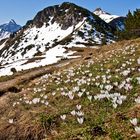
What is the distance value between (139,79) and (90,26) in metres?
173

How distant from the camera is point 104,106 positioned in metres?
13.9

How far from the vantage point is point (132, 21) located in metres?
120

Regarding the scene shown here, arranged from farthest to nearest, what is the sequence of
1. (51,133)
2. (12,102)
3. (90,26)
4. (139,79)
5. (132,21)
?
(90,26), (132,21), (12,102), (139,79), (51,133)

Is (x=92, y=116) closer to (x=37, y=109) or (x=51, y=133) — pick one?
(x=51, y=133)

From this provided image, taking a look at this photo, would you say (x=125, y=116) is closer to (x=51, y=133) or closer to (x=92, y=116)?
(x=92, y=116)

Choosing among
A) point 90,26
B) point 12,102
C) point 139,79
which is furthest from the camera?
point 90,26

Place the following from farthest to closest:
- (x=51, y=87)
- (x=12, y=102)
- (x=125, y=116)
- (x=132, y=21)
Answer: (x=132, y=21) → (x=51, y=87) → (x=12, y=102) → (x=125, y=116)

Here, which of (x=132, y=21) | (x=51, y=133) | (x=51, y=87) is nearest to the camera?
(x=51, y=133)

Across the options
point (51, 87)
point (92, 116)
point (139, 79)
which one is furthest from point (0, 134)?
point (51, 87)

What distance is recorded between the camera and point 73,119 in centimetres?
1349

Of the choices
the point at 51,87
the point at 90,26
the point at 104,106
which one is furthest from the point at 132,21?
the point at 104,106

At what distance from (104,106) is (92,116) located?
74cm

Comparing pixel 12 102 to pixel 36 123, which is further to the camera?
pixel 12 102

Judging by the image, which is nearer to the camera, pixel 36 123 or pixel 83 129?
pixel 83 129
